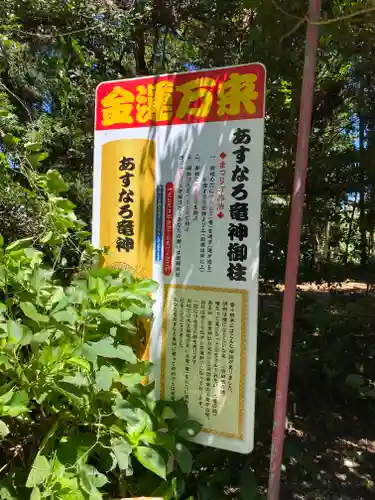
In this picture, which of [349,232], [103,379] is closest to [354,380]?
[349,232]

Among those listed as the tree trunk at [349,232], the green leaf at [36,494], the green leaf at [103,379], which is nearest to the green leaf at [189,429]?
the green leaf at [103,379]

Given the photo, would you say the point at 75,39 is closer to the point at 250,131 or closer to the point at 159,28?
the point at 159,28

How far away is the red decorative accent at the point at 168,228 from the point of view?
175cm

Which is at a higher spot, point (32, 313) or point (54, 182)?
point (54, 182)

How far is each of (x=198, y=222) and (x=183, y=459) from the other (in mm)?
813

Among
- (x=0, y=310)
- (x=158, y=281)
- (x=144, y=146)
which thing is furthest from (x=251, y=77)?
(x=0, y=310)

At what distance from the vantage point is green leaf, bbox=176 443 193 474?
1545 mm

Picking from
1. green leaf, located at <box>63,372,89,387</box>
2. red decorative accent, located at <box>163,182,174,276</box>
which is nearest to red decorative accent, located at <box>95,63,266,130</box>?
red decorative accent, located at <box>163,182,174,276</box>

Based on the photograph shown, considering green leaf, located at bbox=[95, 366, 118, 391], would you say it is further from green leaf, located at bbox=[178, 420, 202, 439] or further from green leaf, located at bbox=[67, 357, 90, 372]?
green leaf, located at bbox=[178, 420, 202, 439]

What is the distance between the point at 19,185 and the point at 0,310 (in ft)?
3.61

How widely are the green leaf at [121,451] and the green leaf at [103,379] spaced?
0.19 m

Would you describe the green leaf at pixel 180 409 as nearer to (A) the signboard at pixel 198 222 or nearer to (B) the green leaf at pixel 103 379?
(A) the signboard at pixel 198 222

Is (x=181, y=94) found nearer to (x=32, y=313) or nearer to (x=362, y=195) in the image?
(x=32, y=313)

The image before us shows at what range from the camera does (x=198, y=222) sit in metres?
1.70
